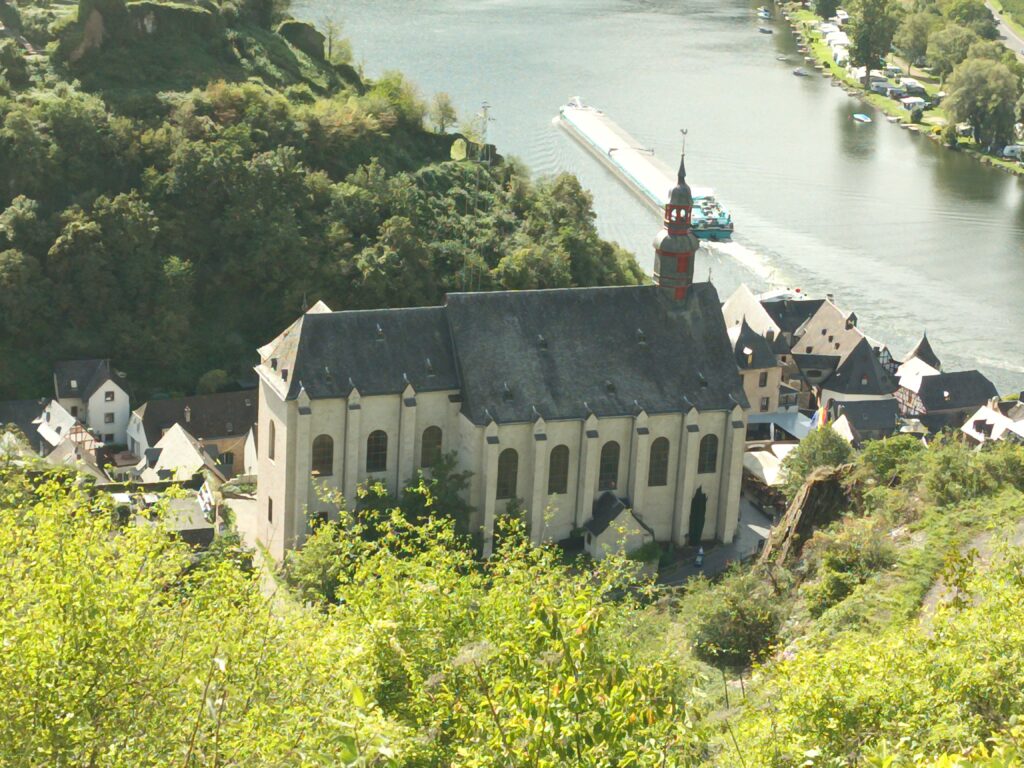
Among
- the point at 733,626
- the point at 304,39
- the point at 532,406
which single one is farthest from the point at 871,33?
the point at 733,626

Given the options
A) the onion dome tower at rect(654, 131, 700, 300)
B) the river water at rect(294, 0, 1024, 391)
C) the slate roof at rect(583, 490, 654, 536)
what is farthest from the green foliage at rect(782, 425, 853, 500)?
the river water at rect(294, 0, 1024, 391)

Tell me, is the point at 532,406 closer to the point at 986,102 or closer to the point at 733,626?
the point at 733,626

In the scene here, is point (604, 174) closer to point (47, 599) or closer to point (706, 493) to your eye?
point (706, 493)

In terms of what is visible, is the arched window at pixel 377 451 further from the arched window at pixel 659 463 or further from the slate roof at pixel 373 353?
the arched window at pixel 659 463

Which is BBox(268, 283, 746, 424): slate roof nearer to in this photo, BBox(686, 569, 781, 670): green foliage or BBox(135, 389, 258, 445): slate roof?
BBox(135, 389, 258, 445): slate roof

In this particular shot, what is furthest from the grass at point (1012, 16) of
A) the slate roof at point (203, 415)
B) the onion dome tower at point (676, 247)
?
the slate roof at point (203, 415)
